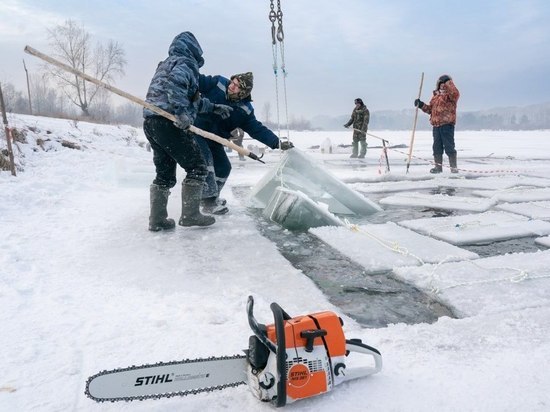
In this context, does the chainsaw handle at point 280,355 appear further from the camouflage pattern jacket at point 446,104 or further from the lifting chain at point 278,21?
the camouflage pattern jacket at point 446,104

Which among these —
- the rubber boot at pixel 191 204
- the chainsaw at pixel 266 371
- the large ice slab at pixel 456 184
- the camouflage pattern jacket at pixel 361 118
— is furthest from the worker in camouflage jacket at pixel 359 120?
the chainsaw at pixel 266 371

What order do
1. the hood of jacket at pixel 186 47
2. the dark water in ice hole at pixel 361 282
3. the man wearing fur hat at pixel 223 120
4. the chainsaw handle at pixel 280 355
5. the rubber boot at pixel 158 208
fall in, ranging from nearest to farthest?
the chainsaw handle at pixel 280 355
the dark water in ice hole at pixel 361 282
the hood of jacket at pixel 186 47
the rubber boot at pixel 158 208
the man wearing fur hat at pixel 223 120

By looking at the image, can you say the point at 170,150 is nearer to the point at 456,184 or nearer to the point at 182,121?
the point at 182,121

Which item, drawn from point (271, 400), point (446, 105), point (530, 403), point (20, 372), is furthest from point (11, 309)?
point (446, 105)

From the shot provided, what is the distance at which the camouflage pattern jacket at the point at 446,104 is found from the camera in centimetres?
877

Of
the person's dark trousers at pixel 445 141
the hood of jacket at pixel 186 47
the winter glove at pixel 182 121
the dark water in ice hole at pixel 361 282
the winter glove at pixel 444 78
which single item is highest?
the winter glove at pixel 444 78

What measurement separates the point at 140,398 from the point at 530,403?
1443 mm

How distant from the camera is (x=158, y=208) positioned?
14.0ft

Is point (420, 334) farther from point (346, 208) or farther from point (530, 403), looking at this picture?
point (346, 208)

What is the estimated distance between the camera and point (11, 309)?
2.35 m

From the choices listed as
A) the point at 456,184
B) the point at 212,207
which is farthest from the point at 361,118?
the point at 212,207

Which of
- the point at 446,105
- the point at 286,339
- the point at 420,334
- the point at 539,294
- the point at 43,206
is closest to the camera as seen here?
the point at 286,339

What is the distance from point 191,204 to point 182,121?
37.2 inches

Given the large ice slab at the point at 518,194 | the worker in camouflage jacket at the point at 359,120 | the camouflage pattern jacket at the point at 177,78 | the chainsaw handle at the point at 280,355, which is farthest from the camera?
the worker in camouflage jacket at the point at 359,120
